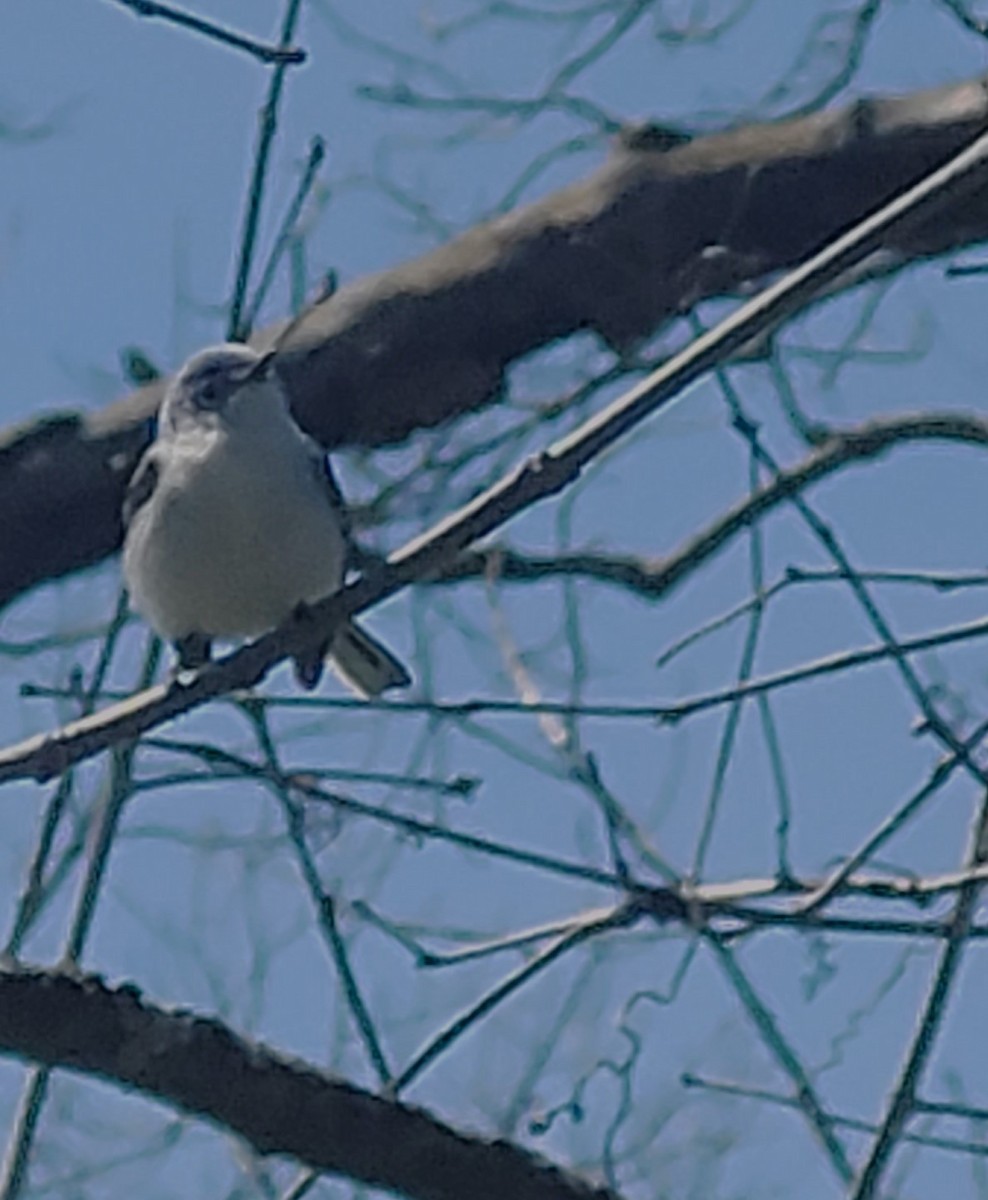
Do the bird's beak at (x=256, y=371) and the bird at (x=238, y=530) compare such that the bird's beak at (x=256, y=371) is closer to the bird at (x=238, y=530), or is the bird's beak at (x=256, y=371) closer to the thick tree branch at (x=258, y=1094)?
the bird at (x=238, y=530)

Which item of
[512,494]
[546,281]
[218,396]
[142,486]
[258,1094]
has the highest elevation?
[546,281]

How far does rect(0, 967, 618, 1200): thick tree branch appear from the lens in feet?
6.84

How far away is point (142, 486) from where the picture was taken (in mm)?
3752

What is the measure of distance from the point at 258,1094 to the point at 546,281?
6.52ft

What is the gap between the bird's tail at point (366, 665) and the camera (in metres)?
3.47

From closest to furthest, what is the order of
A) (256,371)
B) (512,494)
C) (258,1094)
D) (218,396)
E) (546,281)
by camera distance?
(512,494)
(258,1094)
(256,371)
(218,396)
(546,281)

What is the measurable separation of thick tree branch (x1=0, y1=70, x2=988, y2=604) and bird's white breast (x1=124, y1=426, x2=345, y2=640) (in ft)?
0.78

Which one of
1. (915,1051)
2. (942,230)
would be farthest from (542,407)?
(915,1051)

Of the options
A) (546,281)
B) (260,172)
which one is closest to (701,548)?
(546,281)

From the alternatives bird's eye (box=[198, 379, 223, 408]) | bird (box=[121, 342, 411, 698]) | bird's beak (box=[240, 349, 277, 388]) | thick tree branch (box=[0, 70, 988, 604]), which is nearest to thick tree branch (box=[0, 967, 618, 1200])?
bird's beak (box=[240, 349, 277, 388])

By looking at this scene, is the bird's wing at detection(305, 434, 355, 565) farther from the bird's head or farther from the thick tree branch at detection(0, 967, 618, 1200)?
the thick tree branch at detection(0, 967, 618, 1200)

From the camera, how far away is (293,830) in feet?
8.00

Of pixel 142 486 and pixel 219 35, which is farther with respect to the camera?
pixel 142 486

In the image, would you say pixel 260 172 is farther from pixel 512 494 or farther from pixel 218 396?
pixel 218 396
